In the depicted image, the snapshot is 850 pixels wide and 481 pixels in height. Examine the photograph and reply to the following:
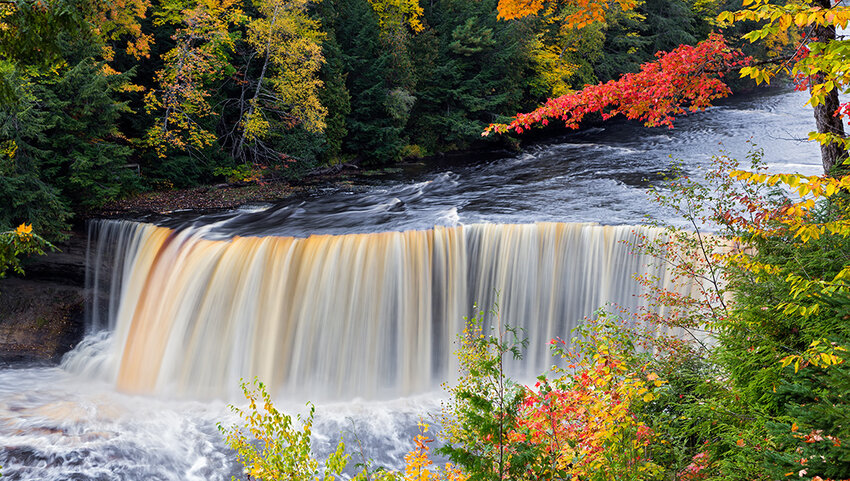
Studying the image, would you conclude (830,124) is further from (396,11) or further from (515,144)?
(396,11)

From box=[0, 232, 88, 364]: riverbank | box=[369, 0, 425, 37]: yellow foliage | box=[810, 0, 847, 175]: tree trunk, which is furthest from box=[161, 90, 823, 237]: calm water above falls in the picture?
box=[369, 0, 425, 37]: yellow foliage

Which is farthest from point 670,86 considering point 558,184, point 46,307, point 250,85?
point 250,85

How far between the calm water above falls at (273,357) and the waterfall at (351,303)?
0.06m

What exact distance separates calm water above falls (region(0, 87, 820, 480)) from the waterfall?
6 cm

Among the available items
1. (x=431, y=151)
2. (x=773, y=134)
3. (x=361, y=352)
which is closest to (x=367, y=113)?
(x=431, y=151)

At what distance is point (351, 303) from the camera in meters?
11.2

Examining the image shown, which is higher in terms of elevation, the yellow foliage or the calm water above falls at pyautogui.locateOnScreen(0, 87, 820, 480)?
the yellow foliage

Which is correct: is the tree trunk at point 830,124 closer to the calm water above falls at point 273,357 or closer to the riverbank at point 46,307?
the calm water above falls at point 273,357

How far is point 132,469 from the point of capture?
830 centimetres

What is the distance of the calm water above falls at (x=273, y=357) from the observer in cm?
866

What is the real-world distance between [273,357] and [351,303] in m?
1.86

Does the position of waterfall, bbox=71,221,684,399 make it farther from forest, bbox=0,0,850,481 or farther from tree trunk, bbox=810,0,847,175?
tree trunk, bbox=810,0,847,175

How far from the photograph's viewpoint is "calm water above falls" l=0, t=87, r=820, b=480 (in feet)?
28.4

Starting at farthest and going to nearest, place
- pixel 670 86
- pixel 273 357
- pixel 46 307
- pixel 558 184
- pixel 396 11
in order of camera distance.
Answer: pixel 396 11 → pixel 558 184 → pixel 46 307 → pixel 273 357 → pixel 670 86
